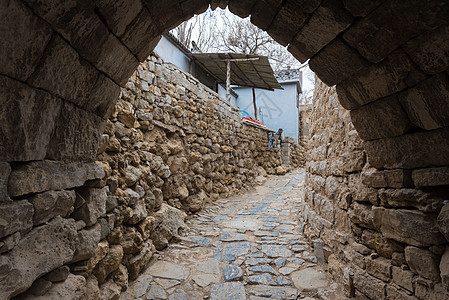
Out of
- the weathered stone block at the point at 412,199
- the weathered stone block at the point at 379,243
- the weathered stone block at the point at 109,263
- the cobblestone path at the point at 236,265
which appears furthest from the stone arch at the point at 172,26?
the cobblestone path at the point at 236,265

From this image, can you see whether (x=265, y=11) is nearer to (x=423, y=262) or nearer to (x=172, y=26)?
(x=172, y=26)

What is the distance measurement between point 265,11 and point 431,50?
0.86 metres

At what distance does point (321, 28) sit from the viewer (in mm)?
1421

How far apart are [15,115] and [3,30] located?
33cm

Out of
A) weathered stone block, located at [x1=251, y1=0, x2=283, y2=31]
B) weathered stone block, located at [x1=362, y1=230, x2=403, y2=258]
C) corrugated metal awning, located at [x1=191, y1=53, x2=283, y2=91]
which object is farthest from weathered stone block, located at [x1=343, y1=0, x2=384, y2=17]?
corrugated metal awning, located at [x1=191, y1=53, x2=283, y2=91]

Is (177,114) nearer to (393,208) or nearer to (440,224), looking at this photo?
(393,208)

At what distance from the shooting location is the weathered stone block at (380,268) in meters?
1.90

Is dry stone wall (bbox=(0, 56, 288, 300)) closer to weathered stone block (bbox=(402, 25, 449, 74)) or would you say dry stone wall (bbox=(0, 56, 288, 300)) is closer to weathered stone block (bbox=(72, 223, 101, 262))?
weathered stone block (bbox=(72, 223, 101, 262))

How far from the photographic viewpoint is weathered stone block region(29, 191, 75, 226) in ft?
4.04

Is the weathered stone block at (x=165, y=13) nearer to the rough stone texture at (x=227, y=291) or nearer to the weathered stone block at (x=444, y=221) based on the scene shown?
the weathered stone block at (x=444, y=221)

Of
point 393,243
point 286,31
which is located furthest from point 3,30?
point 393,243

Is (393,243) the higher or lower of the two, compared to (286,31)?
lower

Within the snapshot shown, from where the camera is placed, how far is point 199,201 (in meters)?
4.77

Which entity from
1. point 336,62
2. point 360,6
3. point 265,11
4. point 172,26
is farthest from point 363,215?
point 172,26
